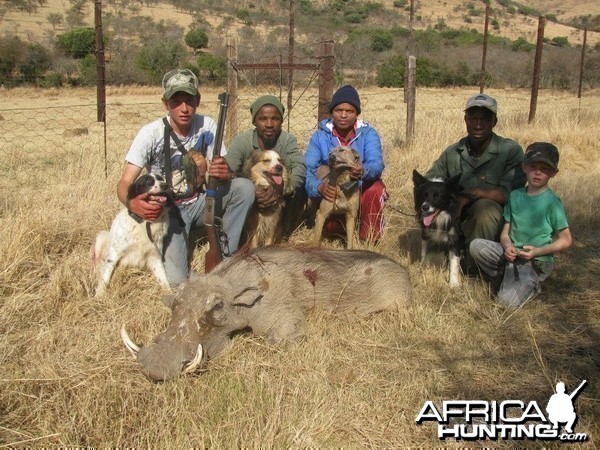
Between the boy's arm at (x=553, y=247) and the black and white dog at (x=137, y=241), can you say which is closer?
the boy's arm at (x=553, y=247)

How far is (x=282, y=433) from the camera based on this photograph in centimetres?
298

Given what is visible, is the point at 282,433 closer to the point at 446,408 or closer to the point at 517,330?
the point at 446,408

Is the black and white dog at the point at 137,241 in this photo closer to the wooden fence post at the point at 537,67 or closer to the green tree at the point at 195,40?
the wooden fence post at the point at 537,67

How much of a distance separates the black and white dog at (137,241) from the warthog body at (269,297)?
39.5 inches

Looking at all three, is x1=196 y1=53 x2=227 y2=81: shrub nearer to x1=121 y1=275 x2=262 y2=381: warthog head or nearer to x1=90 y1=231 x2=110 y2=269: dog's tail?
x1=90 y1=231 x2=110 y2=269: dog's tail

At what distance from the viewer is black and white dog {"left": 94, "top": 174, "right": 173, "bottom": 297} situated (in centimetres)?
462

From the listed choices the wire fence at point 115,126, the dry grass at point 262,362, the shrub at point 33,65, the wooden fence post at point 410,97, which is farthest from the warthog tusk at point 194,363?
the shrub at point 33,65

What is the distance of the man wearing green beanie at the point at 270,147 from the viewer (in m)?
5.72

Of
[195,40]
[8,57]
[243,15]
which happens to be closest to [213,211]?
[8,57]

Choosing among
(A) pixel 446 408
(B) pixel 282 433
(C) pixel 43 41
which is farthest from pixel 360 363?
(C) pixel 43 41

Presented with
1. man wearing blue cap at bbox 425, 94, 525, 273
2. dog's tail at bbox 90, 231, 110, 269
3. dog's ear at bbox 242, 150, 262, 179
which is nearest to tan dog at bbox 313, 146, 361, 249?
dog's ear at bbox 242, 150, 262, 179

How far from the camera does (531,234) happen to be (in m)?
4.58

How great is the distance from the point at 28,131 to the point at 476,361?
42.7ft

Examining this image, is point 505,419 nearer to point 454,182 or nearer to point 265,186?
point 454,182
